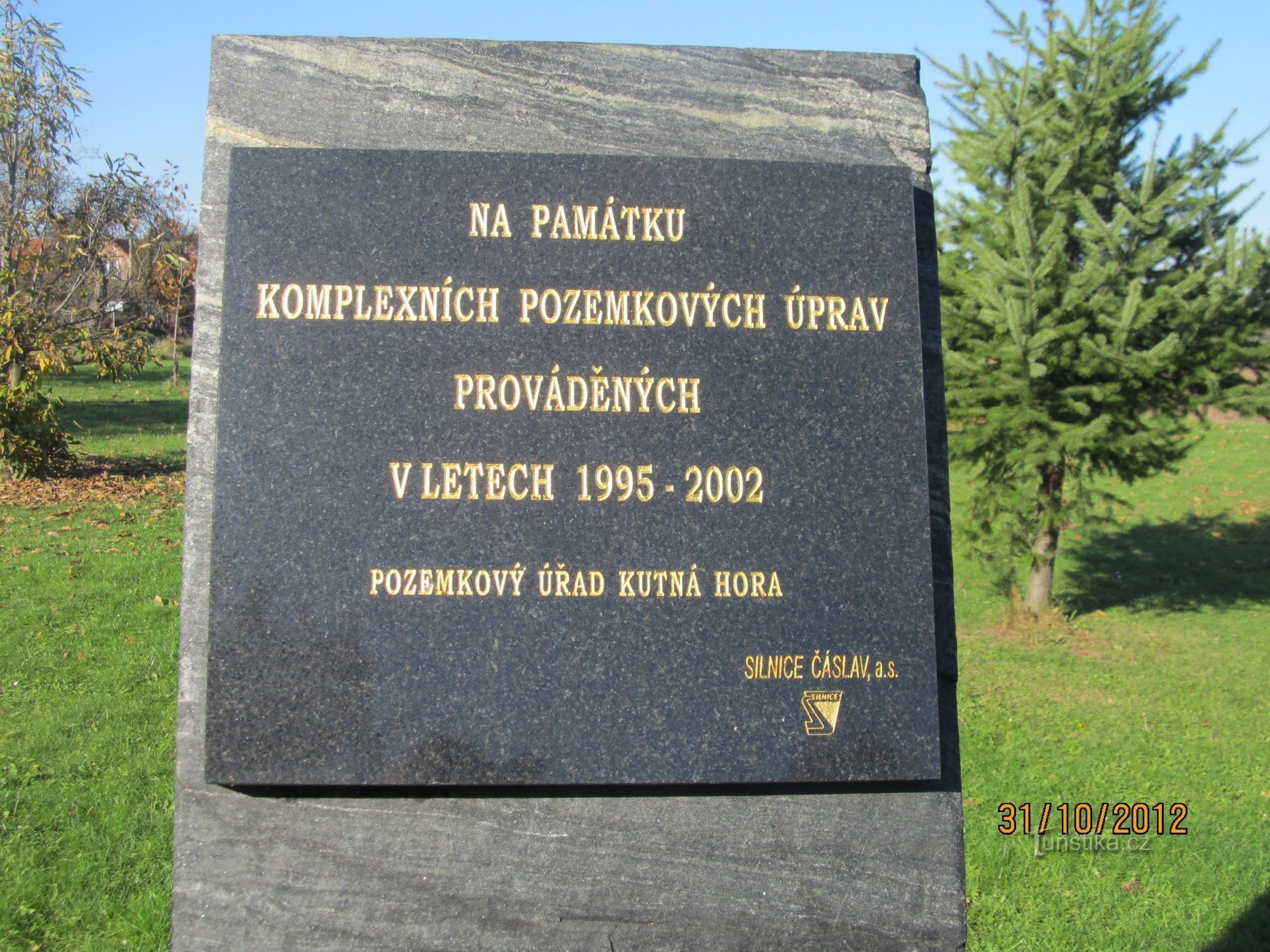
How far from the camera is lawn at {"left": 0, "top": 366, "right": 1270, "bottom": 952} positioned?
3.44 m

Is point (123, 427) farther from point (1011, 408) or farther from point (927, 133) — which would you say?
point (927, 133)

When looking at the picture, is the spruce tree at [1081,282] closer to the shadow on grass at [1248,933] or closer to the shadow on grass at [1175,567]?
the shadow on grass at [1175,567]

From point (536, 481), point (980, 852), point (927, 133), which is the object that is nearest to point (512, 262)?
point (536, 481)

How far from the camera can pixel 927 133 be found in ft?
7.89

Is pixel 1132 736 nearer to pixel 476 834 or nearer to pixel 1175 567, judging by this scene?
pixel 1175 567

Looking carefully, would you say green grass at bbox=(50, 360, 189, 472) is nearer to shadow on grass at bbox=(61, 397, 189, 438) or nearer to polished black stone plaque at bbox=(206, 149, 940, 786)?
shadow on grass at bbox=(61, 397, 189, 438)

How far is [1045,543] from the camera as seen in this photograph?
23.6 feet

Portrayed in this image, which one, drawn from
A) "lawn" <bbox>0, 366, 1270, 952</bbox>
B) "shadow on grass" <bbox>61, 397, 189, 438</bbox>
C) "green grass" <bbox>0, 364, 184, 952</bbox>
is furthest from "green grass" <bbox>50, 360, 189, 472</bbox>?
"green grass" <bbox>0, 364, 184, 952</bbox>

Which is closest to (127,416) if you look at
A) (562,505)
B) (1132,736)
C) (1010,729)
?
(1010,729)

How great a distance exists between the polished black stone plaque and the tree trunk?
17.0ft

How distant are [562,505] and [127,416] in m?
15.9

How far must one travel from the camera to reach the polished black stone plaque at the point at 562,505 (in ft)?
6.79

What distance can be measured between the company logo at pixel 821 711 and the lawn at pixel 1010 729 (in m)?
1.89
